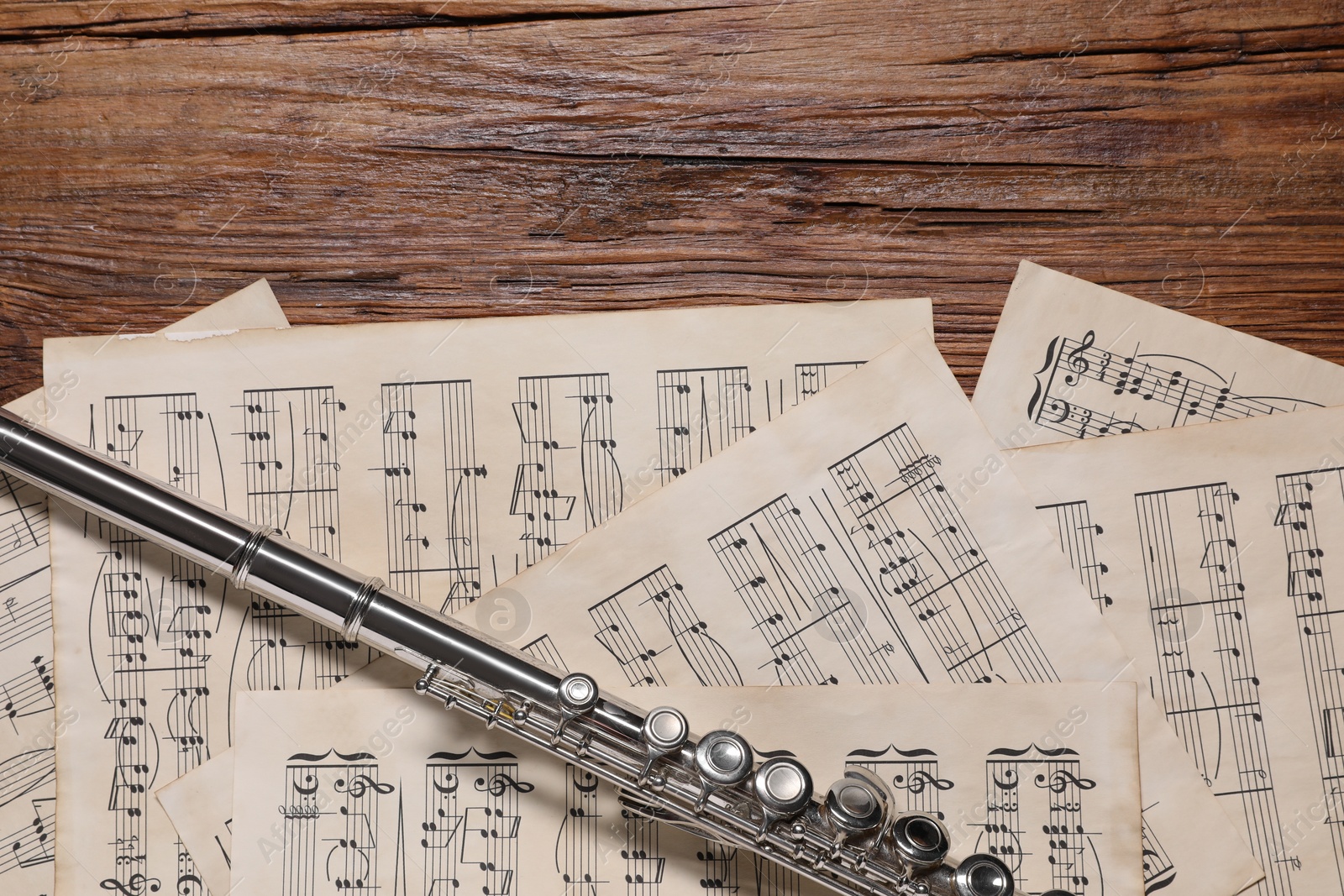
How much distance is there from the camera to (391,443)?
868 millimetres

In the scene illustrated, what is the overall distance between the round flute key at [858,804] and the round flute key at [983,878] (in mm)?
73

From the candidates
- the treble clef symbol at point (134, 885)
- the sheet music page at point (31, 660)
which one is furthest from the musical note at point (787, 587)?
the treble clef symbol at point (134, 885)

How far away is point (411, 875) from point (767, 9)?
2.86 ft

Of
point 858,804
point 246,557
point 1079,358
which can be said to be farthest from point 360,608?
point 1079,358

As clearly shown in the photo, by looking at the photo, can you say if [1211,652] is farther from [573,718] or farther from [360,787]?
[360,787]

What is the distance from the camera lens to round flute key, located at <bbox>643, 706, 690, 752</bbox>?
0.72 m

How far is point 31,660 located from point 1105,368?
1.06 metres

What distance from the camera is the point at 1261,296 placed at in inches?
34.1

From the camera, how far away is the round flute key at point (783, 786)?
70 centimetres

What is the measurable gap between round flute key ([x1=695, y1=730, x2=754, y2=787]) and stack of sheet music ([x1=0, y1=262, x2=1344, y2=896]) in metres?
0.12

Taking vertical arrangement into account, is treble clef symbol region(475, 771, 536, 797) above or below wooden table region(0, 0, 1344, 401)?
below

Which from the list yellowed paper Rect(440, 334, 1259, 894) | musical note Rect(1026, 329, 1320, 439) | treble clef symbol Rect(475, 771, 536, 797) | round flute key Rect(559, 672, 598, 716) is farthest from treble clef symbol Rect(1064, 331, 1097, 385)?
treble clef symbol Rect(475, 771, 536, 797)

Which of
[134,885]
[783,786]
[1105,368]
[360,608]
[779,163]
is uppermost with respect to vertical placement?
[779,163]

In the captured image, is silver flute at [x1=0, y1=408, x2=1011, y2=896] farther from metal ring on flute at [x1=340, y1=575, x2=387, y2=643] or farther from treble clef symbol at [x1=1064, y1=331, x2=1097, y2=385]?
treble clef symbol at [x1=1064, y1=331, x2=1097, y2=385]
